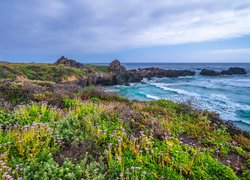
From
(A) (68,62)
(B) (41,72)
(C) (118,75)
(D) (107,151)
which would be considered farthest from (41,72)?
(D) (107,151)

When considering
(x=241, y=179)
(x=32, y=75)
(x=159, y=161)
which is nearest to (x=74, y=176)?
(x=159, y=161)

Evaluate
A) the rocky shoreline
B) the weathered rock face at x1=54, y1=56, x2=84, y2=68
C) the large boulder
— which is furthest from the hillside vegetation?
the weathered rock face at x1=54, y1=56, x2=84, y2=68

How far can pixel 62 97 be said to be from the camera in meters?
10.6

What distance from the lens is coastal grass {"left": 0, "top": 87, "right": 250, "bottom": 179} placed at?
4422 mm

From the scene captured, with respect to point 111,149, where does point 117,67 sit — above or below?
below

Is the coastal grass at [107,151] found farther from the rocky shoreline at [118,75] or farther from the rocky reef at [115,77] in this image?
the rocky reef at [115,77]

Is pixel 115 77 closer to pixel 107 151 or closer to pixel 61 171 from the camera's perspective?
pixel 107 151

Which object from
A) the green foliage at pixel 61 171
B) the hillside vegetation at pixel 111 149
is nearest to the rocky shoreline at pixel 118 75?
the hillside vegetation at pixel 111 149

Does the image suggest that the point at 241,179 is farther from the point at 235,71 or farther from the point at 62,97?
the point at 235,71

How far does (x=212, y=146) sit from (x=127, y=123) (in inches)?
106

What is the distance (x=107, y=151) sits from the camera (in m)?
4.93

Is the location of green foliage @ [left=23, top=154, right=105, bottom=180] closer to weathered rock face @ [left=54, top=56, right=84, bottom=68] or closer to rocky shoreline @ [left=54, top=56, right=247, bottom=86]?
rocky shoreline @ [left=54, top=56, right=247, bottom=86]

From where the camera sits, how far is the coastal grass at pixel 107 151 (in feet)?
14.5

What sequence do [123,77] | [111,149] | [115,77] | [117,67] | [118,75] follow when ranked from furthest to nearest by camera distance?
[117,67] < [123,77] < [118,75] < [115,77] < [111,149]
